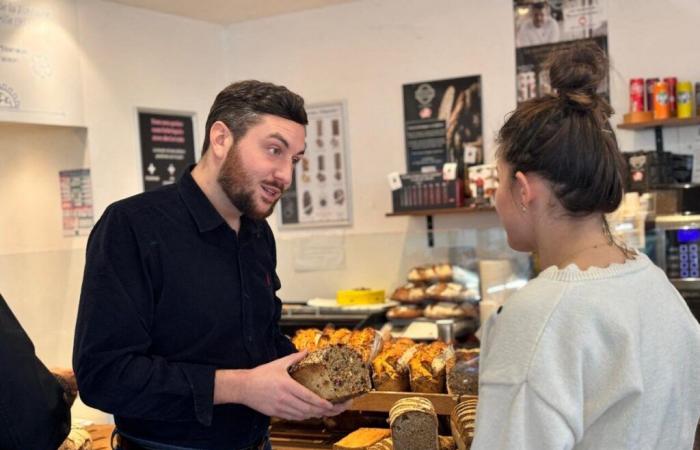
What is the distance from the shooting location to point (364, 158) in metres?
5.32

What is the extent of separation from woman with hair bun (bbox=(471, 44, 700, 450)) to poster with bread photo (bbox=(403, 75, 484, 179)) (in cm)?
358

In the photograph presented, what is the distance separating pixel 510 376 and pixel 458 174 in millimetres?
3844

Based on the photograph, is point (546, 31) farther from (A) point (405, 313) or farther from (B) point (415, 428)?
(B) point (415, 428)

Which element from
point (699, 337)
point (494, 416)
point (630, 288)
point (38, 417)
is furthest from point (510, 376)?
point (38, 417)

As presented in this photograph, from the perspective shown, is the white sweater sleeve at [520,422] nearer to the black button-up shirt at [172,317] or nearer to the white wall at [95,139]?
the black button-up shirt at [172,317]

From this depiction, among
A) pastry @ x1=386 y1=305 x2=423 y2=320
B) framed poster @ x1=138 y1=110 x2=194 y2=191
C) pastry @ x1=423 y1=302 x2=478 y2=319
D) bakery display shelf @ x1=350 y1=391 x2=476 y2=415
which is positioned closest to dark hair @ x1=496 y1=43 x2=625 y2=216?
bakery display shelf @ x1=350 y1=391 x2=476 y2=415

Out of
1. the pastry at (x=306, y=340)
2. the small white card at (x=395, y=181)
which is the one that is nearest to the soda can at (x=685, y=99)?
the small white card at (x=395, y=181)

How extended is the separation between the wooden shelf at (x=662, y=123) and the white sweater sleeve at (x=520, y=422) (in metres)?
3.42

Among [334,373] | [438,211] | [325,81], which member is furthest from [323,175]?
[334,373]

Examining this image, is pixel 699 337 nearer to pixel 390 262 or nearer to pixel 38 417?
pixel 38 417

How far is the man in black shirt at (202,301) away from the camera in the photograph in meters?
1.60

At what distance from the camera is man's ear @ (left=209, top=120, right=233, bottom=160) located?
1.85 meters

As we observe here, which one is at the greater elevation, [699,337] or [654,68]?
[654,68]

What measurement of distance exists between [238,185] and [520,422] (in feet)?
3.02
